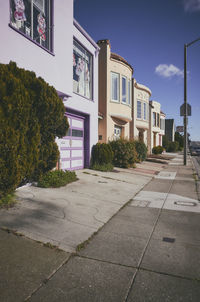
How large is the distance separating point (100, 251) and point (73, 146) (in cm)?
681

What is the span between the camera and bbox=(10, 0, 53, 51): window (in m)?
6.42

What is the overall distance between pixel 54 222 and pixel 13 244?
986 millimetres

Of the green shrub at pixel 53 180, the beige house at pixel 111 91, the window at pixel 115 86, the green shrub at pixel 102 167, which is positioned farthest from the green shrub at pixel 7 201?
the window at pixel 115 86

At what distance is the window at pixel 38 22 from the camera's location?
253 inches

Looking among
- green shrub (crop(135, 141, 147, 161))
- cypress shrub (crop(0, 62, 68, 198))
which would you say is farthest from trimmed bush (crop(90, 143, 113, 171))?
Result: green shrub (crop(135, 141, 147, 161))

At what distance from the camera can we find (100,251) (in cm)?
315

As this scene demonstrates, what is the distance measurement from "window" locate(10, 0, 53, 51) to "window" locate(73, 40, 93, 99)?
2633mm

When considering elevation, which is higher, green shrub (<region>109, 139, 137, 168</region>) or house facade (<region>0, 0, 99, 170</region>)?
house facade (<region>0, 0, 99, 170</region>)

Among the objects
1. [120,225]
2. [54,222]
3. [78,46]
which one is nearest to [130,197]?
[120,225]

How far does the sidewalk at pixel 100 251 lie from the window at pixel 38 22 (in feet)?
15.7

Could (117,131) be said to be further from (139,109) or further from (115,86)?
(139,109)

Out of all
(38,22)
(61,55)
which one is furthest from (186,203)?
(38,22)

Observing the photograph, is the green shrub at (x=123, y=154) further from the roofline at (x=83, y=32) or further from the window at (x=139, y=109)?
the window at (x=139, y=109)

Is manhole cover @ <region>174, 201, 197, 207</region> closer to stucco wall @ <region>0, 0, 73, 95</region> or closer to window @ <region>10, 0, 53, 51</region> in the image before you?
stucco wall @ <region>0, 0, 73, 95</region>
